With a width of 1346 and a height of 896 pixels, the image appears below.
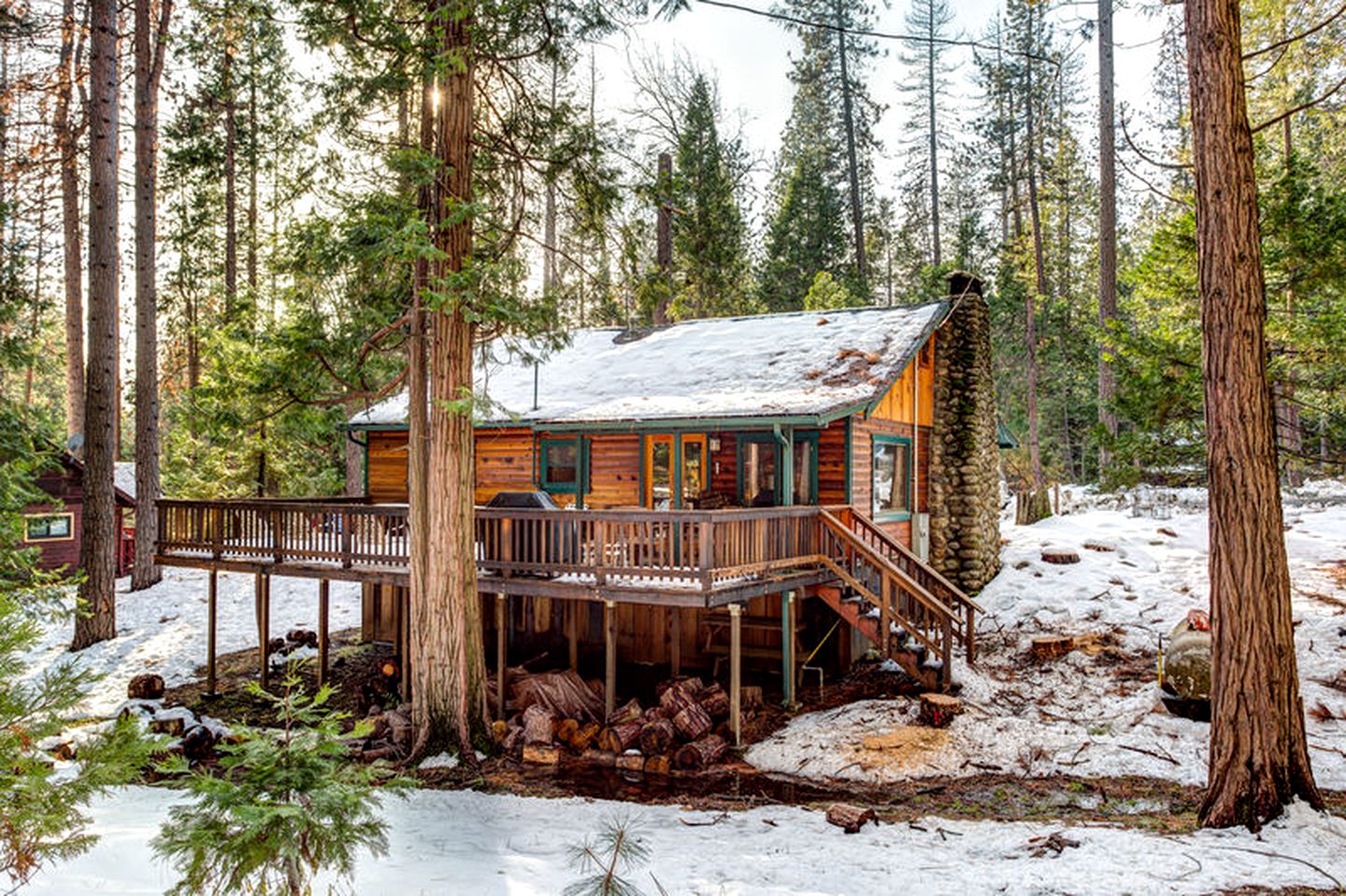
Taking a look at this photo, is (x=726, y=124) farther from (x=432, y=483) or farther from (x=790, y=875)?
(x=790, y=875)

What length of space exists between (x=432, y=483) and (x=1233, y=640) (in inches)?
307

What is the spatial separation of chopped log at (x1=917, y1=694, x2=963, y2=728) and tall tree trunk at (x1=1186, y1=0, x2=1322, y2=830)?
355cm

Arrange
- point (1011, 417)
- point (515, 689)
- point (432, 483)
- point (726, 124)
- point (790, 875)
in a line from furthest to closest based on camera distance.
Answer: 1. point (1011, 417)
2. point (726, 124)
3. point (515, 689)
4. point (432, 483)
5. point (790, 875)

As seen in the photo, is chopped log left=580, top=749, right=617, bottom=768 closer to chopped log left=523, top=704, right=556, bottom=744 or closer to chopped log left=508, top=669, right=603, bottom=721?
chopped log left=523, top=704, right=556, bottom=744

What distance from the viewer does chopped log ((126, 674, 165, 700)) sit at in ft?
41.3

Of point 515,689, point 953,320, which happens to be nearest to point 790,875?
point 515,689

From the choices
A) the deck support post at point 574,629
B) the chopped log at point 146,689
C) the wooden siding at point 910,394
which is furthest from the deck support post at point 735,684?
the chopped log at point 146,689

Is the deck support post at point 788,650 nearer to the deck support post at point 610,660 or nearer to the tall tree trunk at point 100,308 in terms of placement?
the deck support post at point 610,660

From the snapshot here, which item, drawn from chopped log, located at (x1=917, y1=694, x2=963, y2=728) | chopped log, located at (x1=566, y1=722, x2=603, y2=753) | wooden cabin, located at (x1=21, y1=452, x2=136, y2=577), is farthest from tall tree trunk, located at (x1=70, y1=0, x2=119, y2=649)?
chopped log, located at (x1=917, y1=694, x2=963, y2=728)

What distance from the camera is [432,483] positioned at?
31.8 ft

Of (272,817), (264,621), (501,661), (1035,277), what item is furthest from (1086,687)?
(1035,277)

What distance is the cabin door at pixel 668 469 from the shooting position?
45.5ft

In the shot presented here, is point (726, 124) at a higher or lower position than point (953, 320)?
higher

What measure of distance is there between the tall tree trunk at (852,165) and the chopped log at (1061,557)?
16338mm
